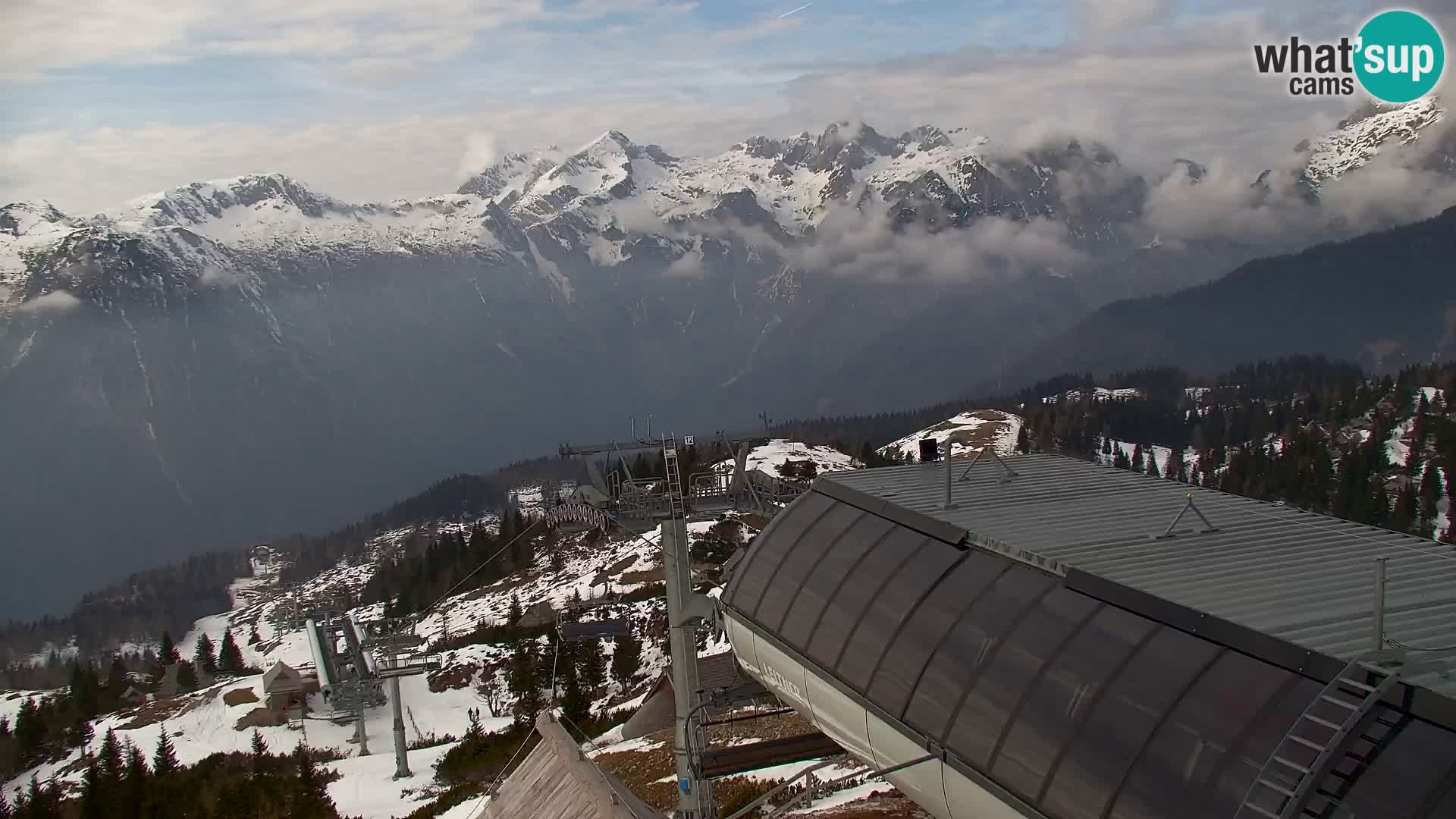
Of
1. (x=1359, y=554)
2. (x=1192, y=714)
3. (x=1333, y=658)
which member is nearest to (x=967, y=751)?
(x=1192, y=714)

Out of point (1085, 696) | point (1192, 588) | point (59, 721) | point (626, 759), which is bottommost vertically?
point (59, 721)

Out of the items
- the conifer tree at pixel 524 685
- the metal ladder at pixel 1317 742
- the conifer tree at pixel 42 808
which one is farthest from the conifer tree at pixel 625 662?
the metal ladder at pixel 1317 742

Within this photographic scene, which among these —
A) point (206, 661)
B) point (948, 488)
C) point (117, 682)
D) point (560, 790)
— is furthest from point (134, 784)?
point (206, 661)

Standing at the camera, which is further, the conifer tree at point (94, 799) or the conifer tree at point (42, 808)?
the conifer tree at point (42, 808)

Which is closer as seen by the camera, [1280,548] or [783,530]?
[1280,548]

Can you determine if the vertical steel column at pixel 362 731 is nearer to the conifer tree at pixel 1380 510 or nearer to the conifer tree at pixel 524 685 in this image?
the conifer tree at pixel 524 685

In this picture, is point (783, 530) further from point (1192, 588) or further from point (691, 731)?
point (1192, 588)
